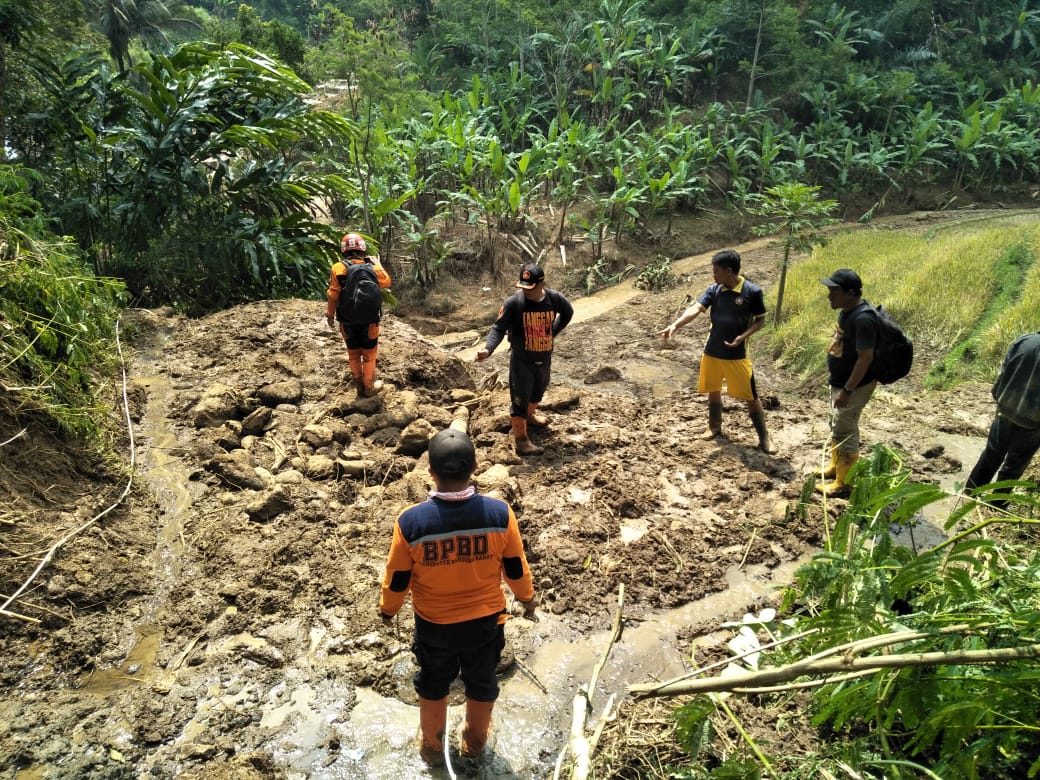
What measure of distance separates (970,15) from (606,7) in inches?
511

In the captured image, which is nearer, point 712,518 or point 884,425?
point 712,518

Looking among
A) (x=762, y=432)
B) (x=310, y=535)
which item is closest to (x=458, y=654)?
(x=310, y=535)

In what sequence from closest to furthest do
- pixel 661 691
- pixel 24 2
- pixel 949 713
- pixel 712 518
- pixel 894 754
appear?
pixel 949 713 → pixel 661 691 → pixel 894 754 → pixel 712 518 → pixel 24 2

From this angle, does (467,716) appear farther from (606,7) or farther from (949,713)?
(606,7)

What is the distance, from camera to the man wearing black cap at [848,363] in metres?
4.52

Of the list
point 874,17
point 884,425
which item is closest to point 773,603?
point 884,425

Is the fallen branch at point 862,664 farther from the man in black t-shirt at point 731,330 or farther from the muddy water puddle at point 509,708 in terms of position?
the man in black t-shirt at point 731,330

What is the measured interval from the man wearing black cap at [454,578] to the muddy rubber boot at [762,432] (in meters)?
3.51

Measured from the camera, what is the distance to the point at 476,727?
302 centimetres

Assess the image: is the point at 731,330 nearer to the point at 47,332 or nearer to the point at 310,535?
the point at 310,535

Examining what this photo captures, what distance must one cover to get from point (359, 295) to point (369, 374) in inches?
31.4

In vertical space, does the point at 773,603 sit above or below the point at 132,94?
below

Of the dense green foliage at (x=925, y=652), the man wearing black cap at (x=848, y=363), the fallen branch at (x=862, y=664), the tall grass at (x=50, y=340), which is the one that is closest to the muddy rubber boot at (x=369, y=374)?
the tall grass at (x=50, y=340)

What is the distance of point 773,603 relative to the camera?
414cm
